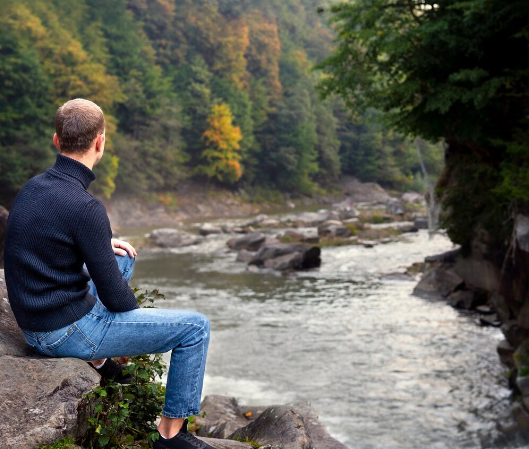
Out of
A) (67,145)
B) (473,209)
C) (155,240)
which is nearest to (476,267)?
(473,209)

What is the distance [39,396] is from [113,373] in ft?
2.16

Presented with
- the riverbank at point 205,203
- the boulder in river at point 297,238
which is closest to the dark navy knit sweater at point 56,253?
the boulder in river at point 297,238

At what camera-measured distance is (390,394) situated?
10.4m

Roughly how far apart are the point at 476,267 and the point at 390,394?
13.4ft

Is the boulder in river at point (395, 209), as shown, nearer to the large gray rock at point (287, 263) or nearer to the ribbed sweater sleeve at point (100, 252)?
the large gray rock at point (287, 263)

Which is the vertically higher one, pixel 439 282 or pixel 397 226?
pixel 439 282

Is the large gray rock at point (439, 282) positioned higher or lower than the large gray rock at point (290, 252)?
higher

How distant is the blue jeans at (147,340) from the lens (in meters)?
3.28

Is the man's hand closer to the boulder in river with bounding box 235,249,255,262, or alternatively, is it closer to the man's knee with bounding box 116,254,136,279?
the man's knee with bounding box 116,254,136,279

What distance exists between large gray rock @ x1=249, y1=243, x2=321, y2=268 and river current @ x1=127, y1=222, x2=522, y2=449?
1110 mm

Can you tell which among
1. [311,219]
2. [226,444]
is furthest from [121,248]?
[311,219]

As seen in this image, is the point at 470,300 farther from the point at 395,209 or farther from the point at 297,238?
the point at 395,209

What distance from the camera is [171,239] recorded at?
31.8m

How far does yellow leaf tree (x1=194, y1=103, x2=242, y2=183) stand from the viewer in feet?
192
